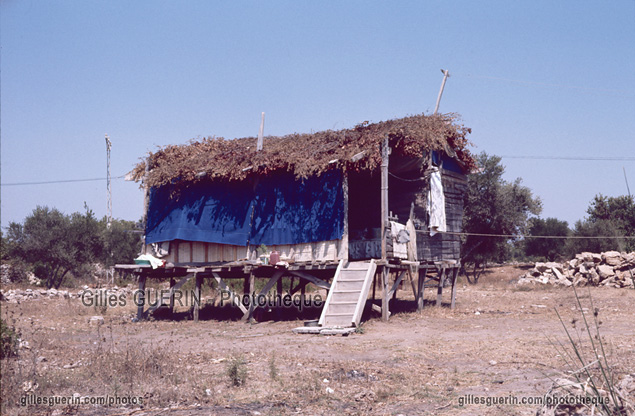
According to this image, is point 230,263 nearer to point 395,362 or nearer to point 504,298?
point 395,362

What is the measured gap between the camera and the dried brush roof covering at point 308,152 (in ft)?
50.5

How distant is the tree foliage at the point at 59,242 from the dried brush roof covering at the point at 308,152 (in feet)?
52.8

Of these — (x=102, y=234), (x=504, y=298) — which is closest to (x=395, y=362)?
(x=504, y=298)

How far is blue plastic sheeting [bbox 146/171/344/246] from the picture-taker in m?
15.9

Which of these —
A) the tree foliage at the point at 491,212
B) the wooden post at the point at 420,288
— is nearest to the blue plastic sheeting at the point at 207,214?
the wooden post at the point at 420,288

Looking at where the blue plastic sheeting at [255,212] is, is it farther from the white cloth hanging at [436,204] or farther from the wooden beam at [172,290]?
the white cloth hanging at [436,204]

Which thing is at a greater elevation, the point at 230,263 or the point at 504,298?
the point at 230,263

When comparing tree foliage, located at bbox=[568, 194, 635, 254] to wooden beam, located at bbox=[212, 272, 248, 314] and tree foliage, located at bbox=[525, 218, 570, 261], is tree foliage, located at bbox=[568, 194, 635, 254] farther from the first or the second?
wooden beam, located at bbox=[212, 272, 248, 314]

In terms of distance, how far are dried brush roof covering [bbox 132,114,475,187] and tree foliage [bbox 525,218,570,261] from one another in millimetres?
27446

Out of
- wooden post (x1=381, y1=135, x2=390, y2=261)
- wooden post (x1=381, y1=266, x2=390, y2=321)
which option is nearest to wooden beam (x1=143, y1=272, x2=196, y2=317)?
wooden post (x1=381, y1=266, x2=390, y2=321)

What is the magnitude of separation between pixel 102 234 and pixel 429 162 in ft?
78.8

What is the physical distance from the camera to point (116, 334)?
1452 cm

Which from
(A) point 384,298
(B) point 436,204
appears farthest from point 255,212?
(B) point 436,204

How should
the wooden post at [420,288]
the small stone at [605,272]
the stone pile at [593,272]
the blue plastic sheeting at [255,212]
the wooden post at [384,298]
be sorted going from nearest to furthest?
the wooden post at [384,298] → the blue plastic sheeting at [255,212] → the wooden post at [420,288] → the stone pile at [593,272] → the small stone at [605,272]
